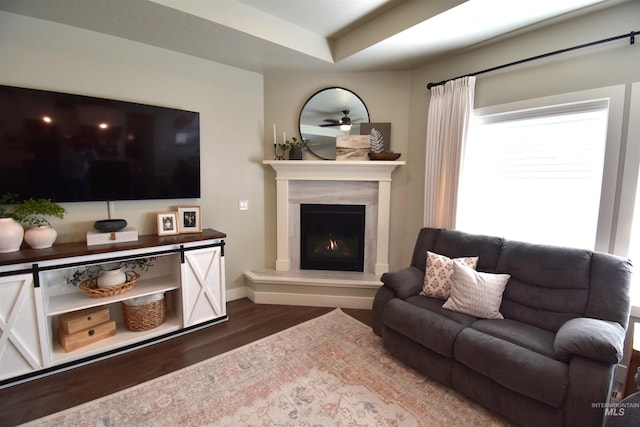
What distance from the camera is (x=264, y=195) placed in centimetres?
362

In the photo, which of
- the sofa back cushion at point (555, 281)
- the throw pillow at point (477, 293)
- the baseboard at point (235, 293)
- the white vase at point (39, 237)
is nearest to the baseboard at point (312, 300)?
the baseboard at point (235, 293)

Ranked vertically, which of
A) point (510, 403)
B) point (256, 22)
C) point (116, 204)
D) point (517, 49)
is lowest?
point (510, 403)

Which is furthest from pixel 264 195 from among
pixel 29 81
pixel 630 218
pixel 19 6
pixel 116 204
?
pixel 630 218

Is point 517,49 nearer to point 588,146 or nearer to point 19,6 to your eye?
point 588,146

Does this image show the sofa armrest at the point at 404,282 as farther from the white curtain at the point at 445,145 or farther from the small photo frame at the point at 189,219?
the small photo frame at the point at 189,219

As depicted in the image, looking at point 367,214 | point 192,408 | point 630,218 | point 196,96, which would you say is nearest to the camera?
point 192,408

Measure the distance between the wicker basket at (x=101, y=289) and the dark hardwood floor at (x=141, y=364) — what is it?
515mm

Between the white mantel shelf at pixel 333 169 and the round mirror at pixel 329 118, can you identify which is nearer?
the white mantel shelf at pixel 333 169

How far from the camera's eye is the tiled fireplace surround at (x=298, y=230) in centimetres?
320

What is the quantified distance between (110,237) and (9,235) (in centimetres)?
57

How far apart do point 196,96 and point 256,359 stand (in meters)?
2.61

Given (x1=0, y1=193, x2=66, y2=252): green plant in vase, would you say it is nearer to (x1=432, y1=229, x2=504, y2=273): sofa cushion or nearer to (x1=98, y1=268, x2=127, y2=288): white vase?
(x1=98, y1=268, x2=127, y2=288): white vase

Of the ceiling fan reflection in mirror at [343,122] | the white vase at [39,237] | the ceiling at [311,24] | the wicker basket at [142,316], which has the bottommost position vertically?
the wicker basket at [142,316]

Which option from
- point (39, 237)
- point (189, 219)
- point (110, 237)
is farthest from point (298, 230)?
point (39, 237)
